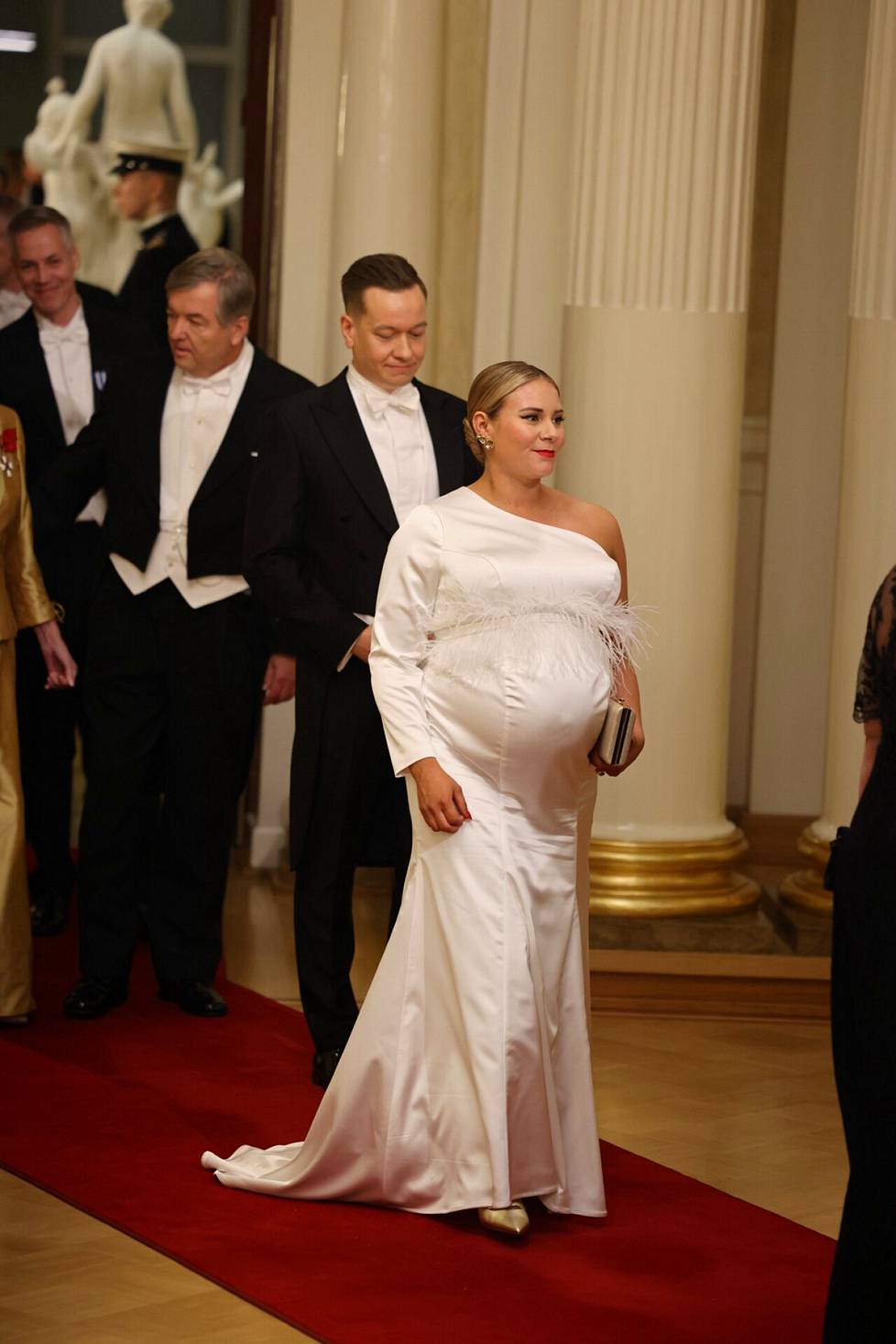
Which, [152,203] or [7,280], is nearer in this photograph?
[7,280]

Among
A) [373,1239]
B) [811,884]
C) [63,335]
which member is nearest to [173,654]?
[63,335]

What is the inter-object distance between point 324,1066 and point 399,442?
1.57 m

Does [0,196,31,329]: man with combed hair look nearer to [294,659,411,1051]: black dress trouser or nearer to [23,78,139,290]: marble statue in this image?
[23,78,139,290]: marble statue

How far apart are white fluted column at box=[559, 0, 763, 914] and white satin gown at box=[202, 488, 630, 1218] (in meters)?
1.96

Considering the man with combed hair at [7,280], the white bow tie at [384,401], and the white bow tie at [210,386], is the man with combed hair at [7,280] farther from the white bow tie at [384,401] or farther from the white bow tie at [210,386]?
the white bow tie at [384,401]

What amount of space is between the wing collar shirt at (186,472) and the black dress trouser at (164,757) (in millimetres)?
44

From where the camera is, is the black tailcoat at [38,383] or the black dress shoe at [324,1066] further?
the black tailcoat at [38,383]

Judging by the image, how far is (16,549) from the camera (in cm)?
550

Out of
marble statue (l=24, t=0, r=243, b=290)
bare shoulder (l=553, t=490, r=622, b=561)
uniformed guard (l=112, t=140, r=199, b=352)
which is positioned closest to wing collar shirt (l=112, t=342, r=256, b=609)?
bare shoulder (l=553, t=490, r=622, b=561)

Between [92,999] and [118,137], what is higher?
[118,137]

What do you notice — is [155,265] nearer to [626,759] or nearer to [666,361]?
[666,361]

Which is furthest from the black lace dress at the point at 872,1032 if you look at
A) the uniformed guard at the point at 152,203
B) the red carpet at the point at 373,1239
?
→ the uniformed guard at the point at 152,203

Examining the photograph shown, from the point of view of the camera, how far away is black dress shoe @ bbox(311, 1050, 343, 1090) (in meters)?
5.01

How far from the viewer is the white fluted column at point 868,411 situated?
20.0 feet
